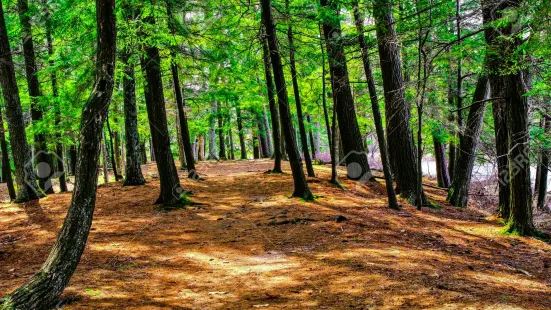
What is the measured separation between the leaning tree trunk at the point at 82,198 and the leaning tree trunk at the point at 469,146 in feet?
34.5

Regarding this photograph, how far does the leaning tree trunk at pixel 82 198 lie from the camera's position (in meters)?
4.16

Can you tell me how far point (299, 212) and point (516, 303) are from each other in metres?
5.75

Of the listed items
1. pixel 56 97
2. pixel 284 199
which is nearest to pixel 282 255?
pixel 284 199

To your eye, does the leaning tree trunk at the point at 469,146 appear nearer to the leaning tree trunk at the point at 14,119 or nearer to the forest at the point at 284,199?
the forest at the point at 284,199

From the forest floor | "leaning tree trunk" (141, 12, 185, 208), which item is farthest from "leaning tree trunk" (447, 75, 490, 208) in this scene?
"leaning tree trunk" (141, 12, 185, 208)

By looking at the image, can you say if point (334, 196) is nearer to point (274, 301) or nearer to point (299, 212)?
point (299, 212)

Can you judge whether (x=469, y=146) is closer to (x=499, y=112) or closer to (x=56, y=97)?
(x=499, y=112)

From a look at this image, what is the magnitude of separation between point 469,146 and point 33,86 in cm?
1452

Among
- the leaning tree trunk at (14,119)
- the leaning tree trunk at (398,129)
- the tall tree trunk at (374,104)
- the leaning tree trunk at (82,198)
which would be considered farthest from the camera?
the leaning tree trunk at (14,119)

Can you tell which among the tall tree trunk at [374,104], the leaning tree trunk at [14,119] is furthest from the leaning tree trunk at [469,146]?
the leaning tree trunk at [14,119]

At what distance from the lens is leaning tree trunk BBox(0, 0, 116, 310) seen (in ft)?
13.6

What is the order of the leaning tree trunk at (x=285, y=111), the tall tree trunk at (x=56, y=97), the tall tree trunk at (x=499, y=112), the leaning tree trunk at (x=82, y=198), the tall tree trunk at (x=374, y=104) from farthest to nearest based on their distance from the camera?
the tall tree trunk at (x=56, y=97)
the leaning tree trunk at (x=285, y=111)
the tall tree trunk at (x=374, y=104)
the tall tree trunk at (x=499, y=112)
the leaning tree trunk at (x=82, y=198)

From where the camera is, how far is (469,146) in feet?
41.8

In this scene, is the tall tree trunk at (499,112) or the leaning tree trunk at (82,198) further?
the tall tree trunk at (499,112)
